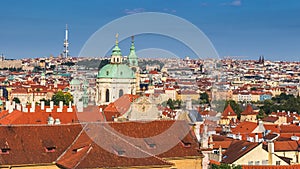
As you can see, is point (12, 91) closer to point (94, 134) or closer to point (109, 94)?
point (109, 94)

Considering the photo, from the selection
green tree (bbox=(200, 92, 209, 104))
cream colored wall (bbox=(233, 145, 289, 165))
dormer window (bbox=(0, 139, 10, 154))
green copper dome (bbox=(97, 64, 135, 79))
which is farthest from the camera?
green copper dome (bbox=(97, 64, 135, 79))

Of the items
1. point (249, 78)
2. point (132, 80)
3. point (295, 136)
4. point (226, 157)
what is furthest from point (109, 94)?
point (249, 78)

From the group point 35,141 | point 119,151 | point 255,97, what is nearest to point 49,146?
point 35,141

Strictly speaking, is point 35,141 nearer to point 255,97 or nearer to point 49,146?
point 49,146

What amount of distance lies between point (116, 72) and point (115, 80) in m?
1.14

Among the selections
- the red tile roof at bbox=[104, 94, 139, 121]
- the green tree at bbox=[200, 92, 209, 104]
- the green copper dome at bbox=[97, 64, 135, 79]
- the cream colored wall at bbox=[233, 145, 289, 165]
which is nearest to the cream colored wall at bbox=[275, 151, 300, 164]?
the cream colored wall at bbox=[233, 145, 289, 165]

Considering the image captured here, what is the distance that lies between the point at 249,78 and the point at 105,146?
6429 inches

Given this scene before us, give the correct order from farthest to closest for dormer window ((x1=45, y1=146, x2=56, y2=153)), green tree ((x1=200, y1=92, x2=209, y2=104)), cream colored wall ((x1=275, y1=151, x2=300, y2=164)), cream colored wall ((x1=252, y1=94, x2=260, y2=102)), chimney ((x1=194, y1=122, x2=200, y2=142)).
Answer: cream colored wall ((x1=252, y1=94, x2=260, y2=102)) < green tree ((x1=200, y1=92, x2=209, y2=104)) < cream colored wall ((x1=275, y1=151, x2=300, y2=164)) < chimney ((x1=194, y1=122, x2=200, y2=142)) < dormer window ((x1=45, y1=146, x2=56, y2=153))

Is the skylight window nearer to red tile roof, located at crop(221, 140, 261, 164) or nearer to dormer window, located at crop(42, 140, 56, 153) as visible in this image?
dormer window, located at crop(42, 140, 56, 153)

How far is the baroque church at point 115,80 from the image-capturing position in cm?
6500

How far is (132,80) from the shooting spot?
67.1m

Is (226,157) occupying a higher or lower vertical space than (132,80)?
lower

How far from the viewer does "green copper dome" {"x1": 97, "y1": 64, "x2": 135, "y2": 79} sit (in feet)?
222

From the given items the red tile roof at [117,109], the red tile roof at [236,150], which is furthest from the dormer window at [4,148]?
the red tile roof at [117,109]
